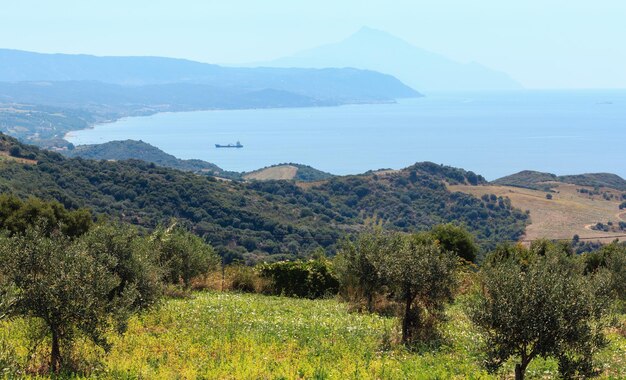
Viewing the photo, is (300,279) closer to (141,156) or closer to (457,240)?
(457,240)

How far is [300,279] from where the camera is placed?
84.0ft

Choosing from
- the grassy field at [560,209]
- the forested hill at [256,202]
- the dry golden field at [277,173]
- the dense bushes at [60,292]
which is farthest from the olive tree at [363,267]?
the dry golden field at [277,173]

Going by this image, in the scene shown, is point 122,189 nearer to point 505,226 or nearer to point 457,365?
point 505,226

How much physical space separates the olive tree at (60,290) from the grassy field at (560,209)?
77.4 meters

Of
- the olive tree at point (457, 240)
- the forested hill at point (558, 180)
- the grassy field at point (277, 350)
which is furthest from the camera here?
the forested hill at point (558, 180)

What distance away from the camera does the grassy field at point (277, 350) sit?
1154 cm

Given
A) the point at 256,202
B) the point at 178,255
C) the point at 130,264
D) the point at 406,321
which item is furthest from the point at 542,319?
the point at 256,202

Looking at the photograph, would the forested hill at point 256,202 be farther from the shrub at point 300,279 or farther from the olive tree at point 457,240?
the shrub at point 300,279

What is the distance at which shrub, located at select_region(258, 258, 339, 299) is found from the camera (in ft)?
83.6

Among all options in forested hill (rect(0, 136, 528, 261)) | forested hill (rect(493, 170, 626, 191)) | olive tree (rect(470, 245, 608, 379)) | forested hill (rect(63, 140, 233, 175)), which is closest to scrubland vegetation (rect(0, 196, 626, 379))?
olive tree (rect(470, 245, 608, 379))

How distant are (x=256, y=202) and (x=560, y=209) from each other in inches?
1979

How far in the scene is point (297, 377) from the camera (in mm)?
11367

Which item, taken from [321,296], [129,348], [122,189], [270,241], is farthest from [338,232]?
[129,348]

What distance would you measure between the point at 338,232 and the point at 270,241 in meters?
12.6
